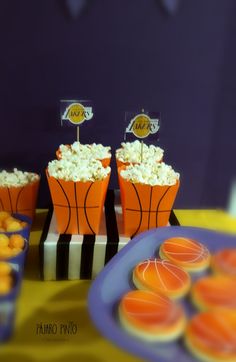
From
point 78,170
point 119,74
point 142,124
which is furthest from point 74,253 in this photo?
point 119,74

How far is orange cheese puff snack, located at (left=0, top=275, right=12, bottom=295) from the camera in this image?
2.77ft

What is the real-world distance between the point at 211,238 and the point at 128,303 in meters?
0.32

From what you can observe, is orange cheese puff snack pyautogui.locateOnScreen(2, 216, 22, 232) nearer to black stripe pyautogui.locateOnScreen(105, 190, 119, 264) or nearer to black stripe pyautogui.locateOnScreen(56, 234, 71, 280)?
black stripe pyautogui.locateOnScreen(56, 234, 71, 280)

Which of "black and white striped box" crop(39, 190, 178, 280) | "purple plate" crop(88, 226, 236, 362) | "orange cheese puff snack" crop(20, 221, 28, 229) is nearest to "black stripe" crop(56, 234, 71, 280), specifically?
"black and white striped box" crop(39, 190, 178, 280)

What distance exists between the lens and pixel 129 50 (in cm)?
158

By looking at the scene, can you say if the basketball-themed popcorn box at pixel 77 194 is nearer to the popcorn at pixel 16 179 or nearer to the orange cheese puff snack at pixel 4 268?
the popcorn at pixel 16 179

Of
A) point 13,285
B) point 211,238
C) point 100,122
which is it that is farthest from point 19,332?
point 100,122

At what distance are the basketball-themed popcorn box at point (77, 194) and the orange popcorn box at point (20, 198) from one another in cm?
17

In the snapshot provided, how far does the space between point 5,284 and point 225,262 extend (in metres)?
0.44

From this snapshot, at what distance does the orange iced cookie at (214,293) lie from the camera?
0.76 metres

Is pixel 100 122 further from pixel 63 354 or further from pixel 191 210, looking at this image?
pixel 63 354

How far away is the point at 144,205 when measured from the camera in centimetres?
131

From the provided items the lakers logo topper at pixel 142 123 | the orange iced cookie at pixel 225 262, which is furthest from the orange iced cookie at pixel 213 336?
the lakers logo topper at pixel 142 123

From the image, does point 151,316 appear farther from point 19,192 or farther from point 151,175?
point 19,192
